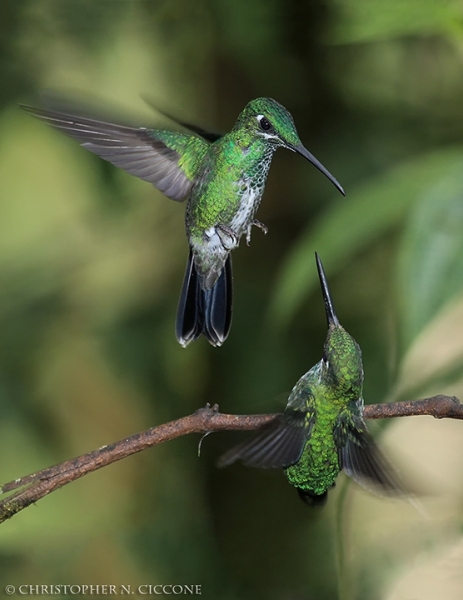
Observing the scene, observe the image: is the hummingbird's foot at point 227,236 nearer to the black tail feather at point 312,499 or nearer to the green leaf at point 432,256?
the green leaf at point 432,256

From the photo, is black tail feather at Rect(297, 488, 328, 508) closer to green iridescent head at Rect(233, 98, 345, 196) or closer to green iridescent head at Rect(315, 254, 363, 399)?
green iridescent head at Rect(315, 254, 363, 399)

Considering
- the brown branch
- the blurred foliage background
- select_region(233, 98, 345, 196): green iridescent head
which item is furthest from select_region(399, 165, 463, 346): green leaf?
the blurred foliage background

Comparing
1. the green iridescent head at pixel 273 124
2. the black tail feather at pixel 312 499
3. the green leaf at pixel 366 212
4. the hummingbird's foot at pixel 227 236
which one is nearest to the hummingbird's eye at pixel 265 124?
the green iridescent head at pixel 273 124

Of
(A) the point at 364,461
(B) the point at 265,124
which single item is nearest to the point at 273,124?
(B) the point at 265,124

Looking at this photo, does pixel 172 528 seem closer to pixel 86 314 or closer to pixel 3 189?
pixel 86 314

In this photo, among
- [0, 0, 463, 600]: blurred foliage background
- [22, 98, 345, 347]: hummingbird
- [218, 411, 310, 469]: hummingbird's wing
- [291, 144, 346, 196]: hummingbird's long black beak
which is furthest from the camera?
[0, 0, 463, 600]: blurred foliage background

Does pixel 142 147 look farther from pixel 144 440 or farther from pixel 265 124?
pixel 144 440
